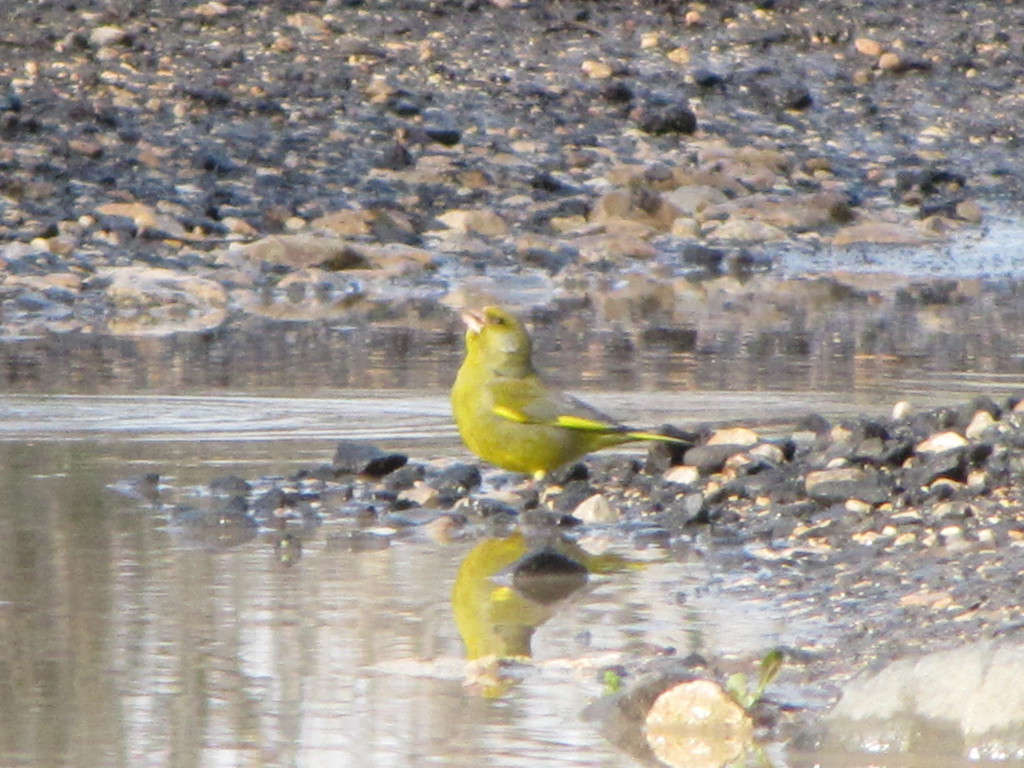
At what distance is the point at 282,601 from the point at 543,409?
5.22 ft

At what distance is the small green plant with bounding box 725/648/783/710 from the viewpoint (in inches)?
154

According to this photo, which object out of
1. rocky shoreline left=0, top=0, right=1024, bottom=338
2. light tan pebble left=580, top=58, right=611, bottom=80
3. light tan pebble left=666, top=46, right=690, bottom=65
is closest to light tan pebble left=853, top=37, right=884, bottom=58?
rocky shoreline left=0, top=0, right=1024, bottom=338

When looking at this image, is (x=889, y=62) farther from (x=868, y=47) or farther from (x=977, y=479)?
(x=977, y=479)

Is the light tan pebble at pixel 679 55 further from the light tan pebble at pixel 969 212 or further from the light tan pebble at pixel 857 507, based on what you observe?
the light tan pebble at pixel 857 507

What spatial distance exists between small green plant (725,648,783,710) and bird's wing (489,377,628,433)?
2325 millimetres

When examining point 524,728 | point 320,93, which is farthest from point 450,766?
point 320,93

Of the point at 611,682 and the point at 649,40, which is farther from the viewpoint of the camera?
the point at 649,40

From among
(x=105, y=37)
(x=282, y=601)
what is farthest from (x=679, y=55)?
(x=282, y=601)

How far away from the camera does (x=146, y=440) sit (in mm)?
7199

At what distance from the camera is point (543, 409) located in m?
6.39

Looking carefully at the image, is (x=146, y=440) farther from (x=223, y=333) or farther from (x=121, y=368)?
(x=223, y=333)

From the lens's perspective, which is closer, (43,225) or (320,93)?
(43,225)

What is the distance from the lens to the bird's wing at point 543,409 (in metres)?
6.37

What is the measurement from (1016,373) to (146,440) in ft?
11.9
